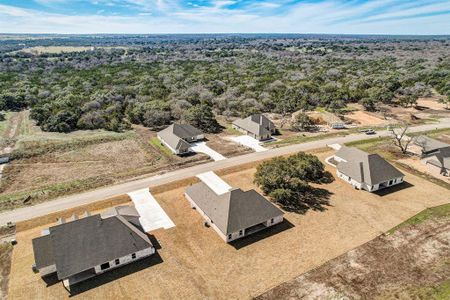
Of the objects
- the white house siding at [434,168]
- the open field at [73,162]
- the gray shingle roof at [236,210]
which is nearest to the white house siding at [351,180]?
the gray shingle roof at [236,210]

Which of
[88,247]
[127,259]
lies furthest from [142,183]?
[88,247]

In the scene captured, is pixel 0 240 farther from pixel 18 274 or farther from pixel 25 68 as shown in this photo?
pixel 25 68

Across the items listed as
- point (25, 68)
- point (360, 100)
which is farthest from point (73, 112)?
point (25, 68)

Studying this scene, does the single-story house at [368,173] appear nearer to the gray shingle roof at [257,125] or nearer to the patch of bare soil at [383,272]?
the patch of bare soil at [383,272]

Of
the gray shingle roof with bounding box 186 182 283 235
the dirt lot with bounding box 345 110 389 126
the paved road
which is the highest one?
the gray shingle roof with bounding box 186 182 283 235

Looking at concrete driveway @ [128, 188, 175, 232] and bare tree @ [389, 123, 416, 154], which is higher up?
bare tree @ [389, 123, 416, 154]

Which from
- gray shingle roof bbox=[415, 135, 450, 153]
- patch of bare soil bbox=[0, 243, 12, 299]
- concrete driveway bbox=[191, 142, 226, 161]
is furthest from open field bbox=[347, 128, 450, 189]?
patch of bare soil bbox=[0, 243, 12, 299]

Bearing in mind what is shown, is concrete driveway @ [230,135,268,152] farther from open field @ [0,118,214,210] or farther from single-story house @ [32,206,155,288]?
single-story house @ [32,206,155,288]
